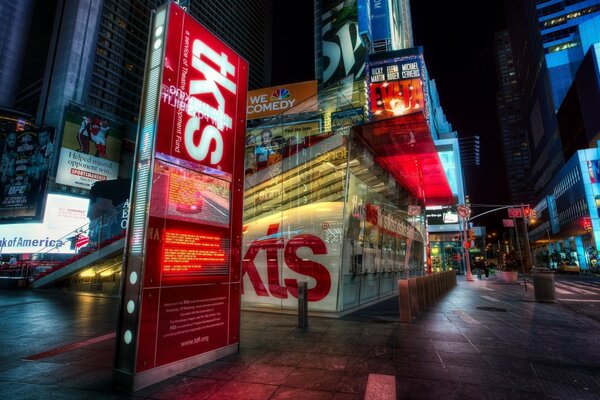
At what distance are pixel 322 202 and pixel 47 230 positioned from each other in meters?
43.9

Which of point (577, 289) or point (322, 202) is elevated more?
point (322, 202)

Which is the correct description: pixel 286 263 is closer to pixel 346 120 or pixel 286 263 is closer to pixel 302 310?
pixel 302 310

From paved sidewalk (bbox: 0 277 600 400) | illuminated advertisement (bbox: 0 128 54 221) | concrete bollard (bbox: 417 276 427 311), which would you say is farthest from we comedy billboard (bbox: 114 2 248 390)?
illuminated advertisement (bbox: 0 128 54 221)

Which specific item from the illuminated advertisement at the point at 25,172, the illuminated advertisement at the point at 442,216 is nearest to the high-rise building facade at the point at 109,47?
the illuminated advertisement at the point at 25,172

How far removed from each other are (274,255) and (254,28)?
406 ft

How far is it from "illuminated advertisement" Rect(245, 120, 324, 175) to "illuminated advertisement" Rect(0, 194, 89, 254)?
122 ft

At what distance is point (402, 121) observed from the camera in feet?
31.0

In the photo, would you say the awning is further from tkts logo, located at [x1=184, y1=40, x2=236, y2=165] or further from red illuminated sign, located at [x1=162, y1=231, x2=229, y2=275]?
red illuminated sign, located at [x1=162, y1=231, x2=229, y2=275]

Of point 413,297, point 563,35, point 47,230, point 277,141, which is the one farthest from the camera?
point 563,35

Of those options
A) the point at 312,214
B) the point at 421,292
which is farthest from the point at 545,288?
the point at 312,214

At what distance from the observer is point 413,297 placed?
29.1 ft

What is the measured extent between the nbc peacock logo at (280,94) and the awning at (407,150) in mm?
22476

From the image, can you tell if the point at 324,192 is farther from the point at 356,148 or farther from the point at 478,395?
the point at 478,395

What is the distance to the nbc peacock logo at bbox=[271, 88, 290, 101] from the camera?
122 ft
